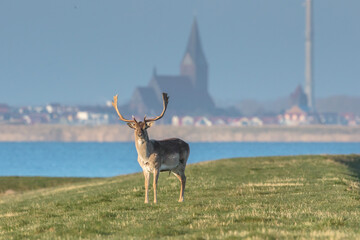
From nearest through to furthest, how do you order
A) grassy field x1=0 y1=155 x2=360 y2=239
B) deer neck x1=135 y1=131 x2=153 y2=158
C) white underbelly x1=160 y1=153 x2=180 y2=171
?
grassy field x1=0 y1=155 x2=360 y2=239 < deer neck x1=135 y1=131 x2=153 y2=158 < white underbelly x1=160 y1=153 x2=180 y2=171

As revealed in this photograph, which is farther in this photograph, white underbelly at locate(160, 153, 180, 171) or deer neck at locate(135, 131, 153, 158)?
white underbelly at locate(160, 153, 180, 171)

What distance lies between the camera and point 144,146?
26.5m

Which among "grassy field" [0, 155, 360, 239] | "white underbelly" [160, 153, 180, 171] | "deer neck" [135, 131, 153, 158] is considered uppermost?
"deer neck" [135, 131, 153, 158]

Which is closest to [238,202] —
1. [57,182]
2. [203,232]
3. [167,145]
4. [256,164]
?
[167,145]

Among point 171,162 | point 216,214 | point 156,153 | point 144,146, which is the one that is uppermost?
point 144,146

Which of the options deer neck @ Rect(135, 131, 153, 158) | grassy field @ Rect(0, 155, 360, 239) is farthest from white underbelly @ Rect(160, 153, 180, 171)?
grassy field @ Rect(0, 155, 360, 239)

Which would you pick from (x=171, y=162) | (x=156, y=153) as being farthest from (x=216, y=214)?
(x=171, y=162)

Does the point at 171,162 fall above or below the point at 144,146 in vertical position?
below

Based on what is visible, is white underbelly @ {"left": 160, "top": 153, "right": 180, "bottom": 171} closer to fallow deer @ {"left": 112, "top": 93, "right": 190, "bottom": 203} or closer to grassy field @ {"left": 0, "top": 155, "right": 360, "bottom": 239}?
fallow deer @ {"left": 112, "top": 93, "right": 190, "bottom": 203}

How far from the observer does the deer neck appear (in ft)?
86.8

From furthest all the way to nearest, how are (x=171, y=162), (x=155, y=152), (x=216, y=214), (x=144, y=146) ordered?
1. (x=171, y=162)
2. (x=155, y=152)
3. (x=144, y=146)
4. (x=216, y=214)

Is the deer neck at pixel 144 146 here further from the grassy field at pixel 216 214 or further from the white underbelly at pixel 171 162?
the grassy field at pixel 216 214

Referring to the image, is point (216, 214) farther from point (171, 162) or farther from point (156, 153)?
point (171, 162)

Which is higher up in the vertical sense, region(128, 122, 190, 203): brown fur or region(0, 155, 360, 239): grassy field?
region(128, 122, 190, 203): brown fur
